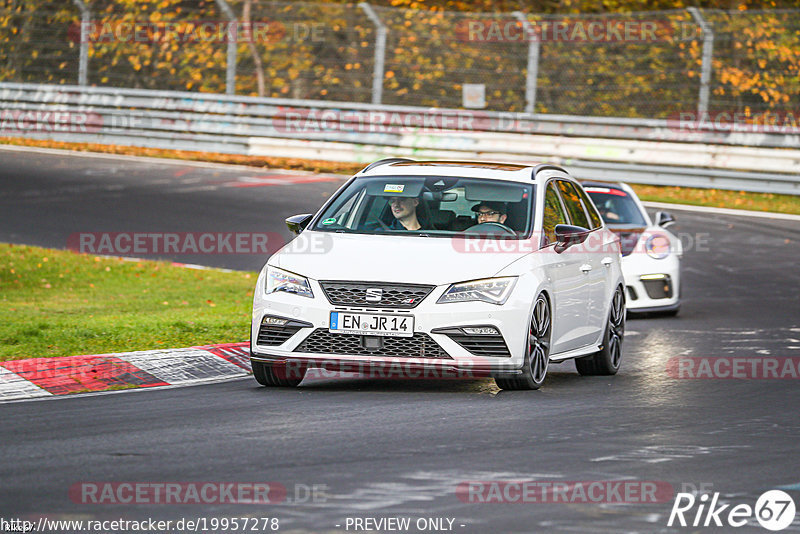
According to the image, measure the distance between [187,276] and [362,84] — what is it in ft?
37.9

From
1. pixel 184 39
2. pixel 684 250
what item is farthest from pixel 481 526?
pixel 184 39

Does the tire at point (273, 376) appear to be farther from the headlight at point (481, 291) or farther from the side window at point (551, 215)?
the side window at point (551, 215)

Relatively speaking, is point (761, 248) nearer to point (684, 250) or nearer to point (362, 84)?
point (684, 250)

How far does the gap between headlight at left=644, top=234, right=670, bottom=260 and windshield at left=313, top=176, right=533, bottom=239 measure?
588 cm

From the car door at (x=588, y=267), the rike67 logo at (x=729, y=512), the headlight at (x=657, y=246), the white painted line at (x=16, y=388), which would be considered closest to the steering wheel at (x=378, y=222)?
the car door at (x=588, y=267)

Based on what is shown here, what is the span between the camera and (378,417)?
28.9ft

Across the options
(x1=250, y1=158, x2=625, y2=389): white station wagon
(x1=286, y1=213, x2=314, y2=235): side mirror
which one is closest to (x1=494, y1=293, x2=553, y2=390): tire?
(x1=250, y1=158, x2=625, y2=389): white station wagon

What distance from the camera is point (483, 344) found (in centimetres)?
965

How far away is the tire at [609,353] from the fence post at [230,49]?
1838cm

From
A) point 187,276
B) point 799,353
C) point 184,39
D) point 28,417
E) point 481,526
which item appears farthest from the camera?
point 184,39

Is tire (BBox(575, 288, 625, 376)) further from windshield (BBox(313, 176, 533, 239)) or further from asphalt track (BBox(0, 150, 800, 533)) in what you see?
windshield (BBox(313, 176, 533, 239))

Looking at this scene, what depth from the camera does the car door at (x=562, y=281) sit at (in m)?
10.4

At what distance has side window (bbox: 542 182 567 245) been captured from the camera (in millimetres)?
10656

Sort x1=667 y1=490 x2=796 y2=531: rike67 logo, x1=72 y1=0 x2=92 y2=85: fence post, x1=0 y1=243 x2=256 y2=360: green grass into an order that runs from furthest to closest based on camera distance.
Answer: x1=72 y1=0 x2=92 y2=85: fence post → x1=0 y1=243 x2=256 y2=360: green grass → x1=667 y1=490 x2=796 y2=531: rike67 logo
